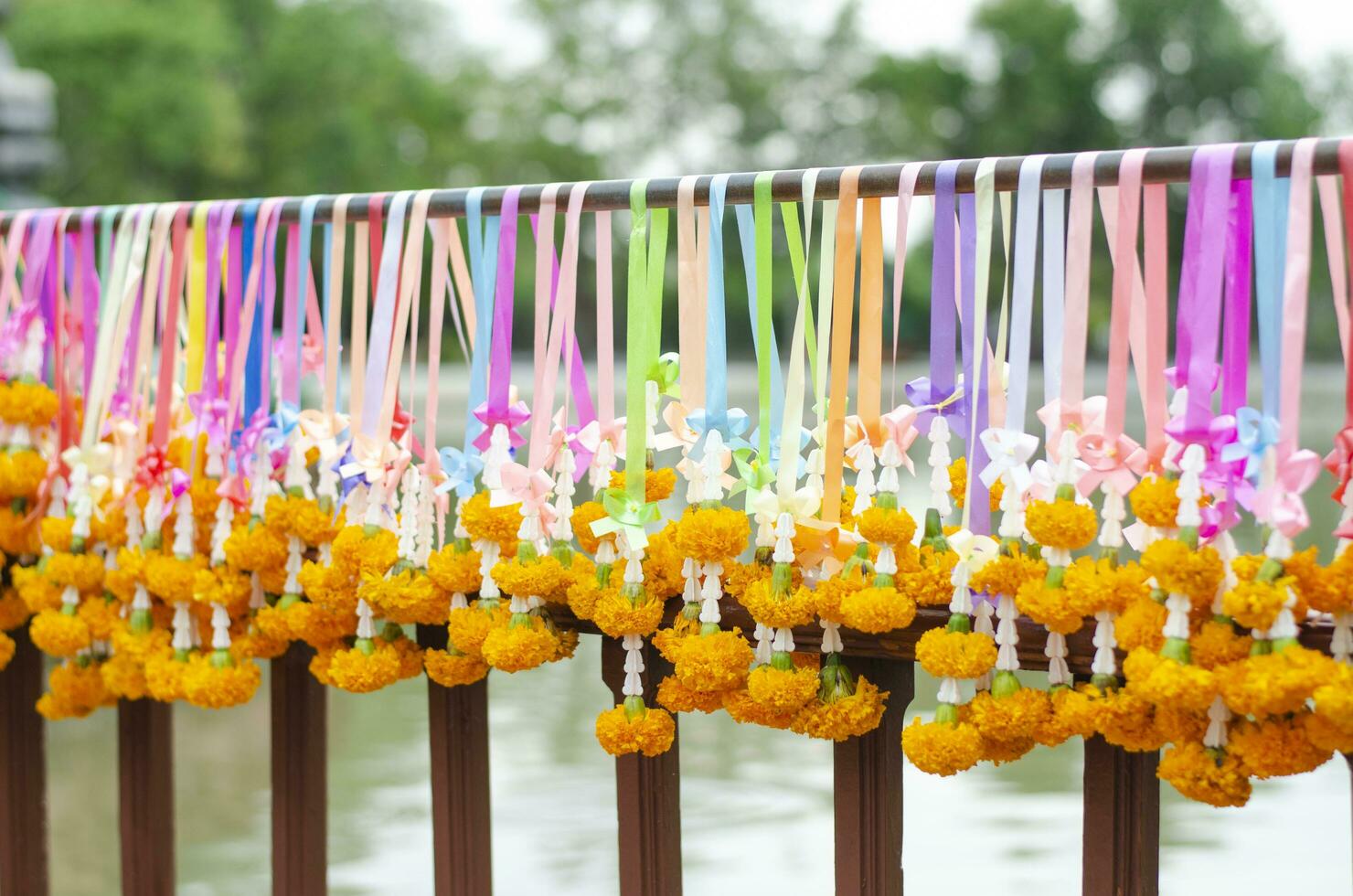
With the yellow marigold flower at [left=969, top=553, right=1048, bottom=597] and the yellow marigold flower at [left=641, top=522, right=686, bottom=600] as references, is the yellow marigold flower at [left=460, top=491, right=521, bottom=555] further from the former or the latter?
the yellow marigold flower at [left=969, top=553, right=1048, bottom=597]

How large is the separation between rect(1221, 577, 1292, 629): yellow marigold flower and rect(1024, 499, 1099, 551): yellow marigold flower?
0.12 meters

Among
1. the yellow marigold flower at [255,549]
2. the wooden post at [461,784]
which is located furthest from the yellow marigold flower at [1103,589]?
the yellow marigold flower at [255,549]

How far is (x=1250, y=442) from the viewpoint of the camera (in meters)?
1.04

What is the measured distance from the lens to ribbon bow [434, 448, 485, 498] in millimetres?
1337

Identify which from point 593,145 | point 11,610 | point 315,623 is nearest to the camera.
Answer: point 315,623

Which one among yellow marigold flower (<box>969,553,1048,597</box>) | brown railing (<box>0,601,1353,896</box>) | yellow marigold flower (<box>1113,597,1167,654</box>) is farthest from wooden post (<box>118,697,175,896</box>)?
yellow marigold flower (<box>1113,597,1167,654</box>)

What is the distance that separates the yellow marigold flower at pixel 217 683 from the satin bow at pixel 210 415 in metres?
0.24

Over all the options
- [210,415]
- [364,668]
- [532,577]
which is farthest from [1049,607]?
[210,415]

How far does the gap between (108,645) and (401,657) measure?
0.43 m

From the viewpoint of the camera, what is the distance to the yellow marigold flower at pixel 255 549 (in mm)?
1455

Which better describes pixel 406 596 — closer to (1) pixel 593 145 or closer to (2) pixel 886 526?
(2) pixel 886 526

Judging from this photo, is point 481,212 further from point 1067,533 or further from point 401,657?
point 1067,533

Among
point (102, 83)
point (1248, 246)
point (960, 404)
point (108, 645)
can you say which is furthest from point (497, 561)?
point (102, 83)

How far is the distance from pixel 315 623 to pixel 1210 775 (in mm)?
873
